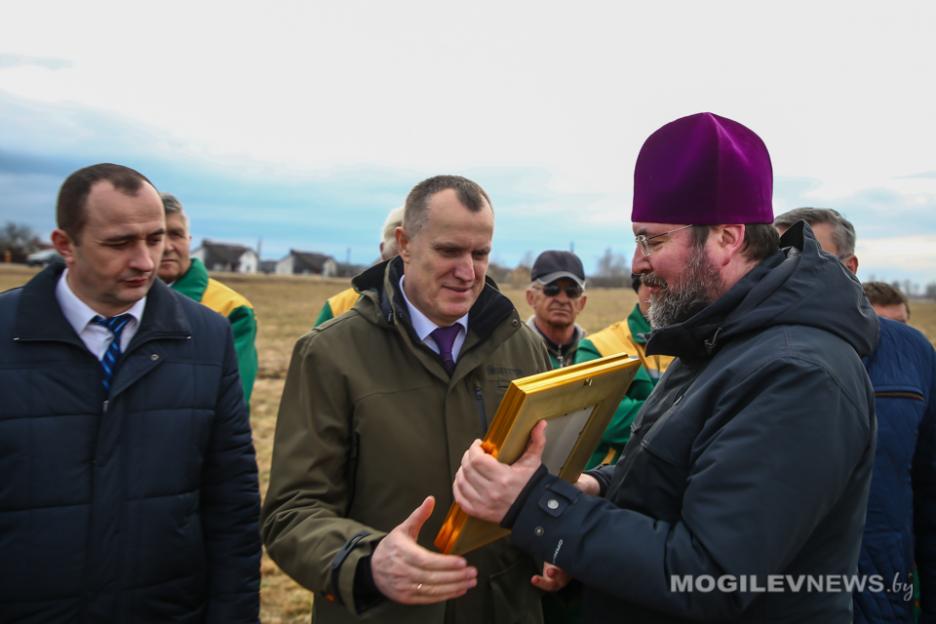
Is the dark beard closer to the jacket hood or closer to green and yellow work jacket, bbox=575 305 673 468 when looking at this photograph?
the jacket hood

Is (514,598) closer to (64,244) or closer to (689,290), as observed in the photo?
(689,290)

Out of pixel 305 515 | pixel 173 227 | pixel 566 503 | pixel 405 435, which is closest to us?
pixel 566 503

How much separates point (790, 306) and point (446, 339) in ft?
4.44

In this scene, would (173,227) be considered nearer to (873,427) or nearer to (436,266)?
(436,266)

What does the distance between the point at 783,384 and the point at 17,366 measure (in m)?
2.60

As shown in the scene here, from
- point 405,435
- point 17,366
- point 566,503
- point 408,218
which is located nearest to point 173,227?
point 17,366

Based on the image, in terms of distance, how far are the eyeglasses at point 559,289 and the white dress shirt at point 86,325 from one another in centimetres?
305

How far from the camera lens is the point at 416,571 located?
184 cm

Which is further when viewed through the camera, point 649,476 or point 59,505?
point 59,505

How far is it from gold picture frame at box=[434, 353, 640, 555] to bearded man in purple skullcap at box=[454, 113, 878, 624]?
0.07 metres

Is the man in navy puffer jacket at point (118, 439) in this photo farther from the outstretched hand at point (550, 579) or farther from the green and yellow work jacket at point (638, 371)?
the green and yellow work jacket at point (638, 371)

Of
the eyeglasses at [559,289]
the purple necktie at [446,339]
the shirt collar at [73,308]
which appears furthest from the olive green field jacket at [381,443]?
the eyeglasses at [559,289]

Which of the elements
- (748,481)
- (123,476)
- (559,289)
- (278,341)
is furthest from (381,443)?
(278,341)

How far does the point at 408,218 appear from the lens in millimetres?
2717
